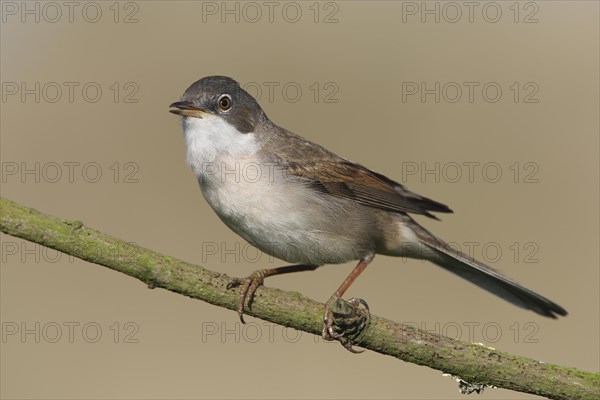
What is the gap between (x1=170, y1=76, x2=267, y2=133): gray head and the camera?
5.36 metres

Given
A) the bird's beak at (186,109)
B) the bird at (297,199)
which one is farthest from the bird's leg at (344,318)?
the bird's beak at (186,109)

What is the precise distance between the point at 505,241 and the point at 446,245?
5.20m

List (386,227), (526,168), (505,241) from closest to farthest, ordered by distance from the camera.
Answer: (386,227) < (505,241) < (526,168)

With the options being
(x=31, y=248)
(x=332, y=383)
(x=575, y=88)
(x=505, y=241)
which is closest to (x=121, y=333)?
(x=31, y=248)

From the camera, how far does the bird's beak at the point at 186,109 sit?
5254 mm

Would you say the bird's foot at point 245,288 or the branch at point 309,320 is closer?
the branch at point 309,320

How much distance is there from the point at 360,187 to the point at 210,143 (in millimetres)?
1296

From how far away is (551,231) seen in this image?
11828mm

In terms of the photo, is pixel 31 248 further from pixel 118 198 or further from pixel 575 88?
pixel 575 88

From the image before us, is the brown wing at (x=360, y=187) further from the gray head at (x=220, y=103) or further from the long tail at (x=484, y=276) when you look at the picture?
the gray head at (x=220, y=103)

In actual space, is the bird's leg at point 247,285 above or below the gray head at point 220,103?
below

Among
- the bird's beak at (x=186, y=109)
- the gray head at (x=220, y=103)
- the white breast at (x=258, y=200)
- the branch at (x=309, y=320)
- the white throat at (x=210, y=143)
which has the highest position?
the gray head at (x=220, y=103)

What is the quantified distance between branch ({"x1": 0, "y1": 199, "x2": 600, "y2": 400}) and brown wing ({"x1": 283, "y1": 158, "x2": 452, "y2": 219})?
1741 mm

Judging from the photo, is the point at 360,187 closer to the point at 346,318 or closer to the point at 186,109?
the point at 186,109
